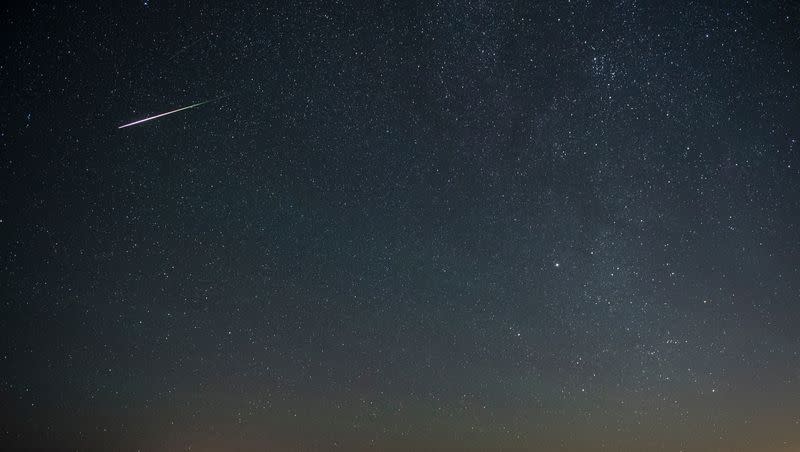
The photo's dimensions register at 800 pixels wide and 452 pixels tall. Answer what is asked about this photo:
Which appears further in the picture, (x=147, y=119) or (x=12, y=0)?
(x=147, y=119)

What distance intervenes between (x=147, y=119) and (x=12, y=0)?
80.5 inches

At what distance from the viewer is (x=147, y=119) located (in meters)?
6.66

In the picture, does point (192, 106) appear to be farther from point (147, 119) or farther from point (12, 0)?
point (12, 0)

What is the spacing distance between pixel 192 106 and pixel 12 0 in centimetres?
217

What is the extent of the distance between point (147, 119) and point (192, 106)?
68cm

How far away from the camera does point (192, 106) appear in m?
6.62

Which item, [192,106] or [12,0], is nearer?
[12,0]

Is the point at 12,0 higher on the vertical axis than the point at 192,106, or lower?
lower

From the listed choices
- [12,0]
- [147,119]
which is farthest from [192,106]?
[12,0]

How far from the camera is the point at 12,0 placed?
482 cm
